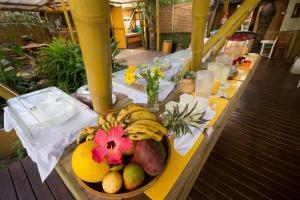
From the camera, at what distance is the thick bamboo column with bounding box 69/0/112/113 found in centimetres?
44

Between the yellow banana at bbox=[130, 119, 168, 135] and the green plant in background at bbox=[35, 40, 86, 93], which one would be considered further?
the green plant in background at bbox=[35, 40, 86, 93]

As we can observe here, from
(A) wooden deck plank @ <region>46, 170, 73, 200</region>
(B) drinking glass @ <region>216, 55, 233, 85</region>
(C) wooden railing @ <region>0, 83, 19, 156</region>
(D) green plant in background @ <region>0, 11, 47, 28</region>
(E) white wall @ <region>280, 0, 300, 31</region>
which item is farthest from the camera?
(D) green plant in background @ <region>0, 11, 47, 28</region>

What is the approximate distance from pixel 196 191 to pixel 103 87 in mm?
1178

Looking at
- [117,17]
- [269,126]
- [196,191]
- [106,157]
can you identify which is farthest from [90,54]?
[117,17]

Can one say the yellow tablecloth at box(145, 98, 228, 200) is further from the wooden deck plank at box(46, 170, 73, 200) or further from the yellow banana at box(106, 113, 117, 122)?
the wooden deck plank at box(46, 170, 73, 200)

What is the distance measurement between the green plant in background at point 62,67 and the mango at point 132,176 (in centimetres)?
163

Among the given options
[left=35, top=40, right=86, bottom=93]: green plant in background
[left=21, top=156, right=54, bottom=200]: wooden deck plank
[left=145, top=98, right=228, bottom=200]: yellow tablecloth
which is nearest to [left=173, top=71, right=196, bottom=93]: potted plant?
[left=145, top=98, right=228, bottom=200]: yellow tablecloth

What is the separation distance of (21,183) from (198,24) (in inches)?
63.6

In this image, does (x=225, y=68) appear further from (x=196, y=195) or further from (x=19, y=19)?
(x=19, y=19)

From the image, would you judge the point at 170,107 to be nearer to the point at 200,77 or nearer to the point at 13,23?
the point at 200,77

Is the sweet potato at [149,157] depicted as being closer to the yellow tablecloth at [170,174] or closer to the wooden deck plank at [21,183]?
the yellow tablecloth at [170,174]

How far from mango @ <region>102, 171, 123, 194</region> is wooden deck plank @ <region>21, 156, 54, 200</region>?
0.63 metres

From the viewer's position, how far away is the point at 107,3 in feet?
1.50

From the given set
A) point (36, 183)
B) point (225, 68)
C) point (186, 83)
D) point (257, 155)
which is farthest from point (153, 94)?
point (257, 155)
